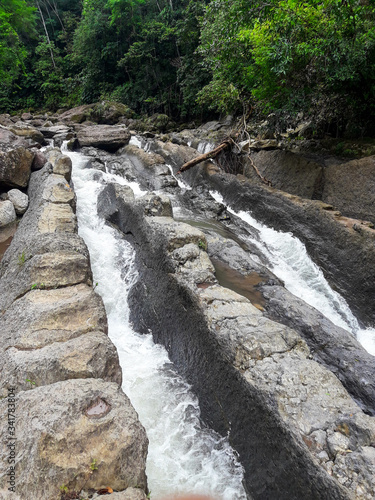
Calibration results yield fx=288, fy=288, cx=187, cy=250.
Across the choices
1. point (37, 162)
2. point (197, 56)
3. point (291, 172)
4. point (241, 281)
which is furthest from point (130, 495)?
point (197, 56)

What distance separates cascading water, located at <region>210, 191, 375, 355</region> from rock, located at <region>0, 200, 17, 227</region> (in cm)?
595

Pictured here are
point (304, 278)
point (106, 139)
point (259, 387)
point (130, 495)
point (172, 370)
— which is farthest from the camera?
point (106, 139)

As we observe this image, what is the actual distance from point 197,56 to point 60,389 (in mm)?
22913

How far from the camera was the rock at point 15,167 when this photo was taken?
729 centimetres

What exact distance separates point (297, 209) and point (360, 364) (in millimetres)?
4572

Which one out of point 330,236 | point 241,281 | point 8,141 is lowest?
point 241,281

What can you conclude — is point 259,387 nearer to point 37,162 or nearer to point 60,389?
point 60,389

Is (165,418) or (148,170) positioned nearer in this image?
(165,418)

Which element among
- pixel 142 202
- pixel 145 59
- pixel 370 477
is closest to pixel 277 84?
pixel 142 202

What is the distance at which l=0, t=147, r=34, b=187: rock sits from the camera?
7.29m


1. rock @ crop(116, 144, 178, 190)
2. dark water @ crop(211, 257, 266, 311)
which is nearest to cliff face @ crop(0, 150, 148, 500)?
dark water @ crop(211, 257, 266, 311)

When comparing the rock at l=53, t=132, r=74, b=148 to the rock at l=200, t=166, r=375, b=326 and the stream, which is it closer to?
the stream

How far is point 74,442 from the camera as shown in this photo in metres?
1.94

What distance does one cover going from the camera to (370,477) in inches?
76.4
